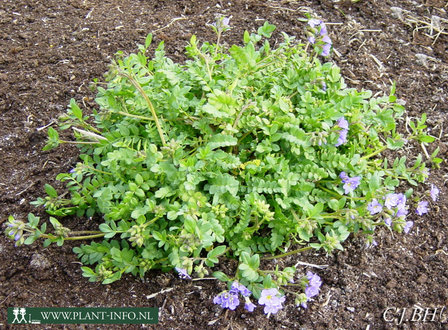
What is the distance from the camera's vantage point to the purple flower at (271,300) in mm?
2252

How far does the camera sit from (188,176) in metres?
2.36

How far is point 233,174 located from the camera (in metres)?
2.67

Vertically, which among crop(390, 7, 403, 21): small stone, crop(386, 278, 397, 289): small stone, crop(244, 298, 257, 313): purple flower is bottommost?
crop(386, 278, 397, 289): small stone

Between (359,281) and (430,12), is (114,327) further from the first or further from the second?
(430,12)

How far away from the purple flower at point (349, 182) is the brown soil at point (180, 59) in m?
0.41

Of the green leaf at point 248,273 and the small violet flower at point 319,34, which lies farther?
the small violet flower at point 319,34

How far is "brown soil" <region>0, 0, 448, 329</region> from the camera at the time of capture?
257 cm

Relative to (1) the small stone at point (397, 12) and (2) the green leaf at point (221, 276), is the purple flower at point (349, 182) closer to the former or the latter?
(2) the green leaf at point (221, 276)

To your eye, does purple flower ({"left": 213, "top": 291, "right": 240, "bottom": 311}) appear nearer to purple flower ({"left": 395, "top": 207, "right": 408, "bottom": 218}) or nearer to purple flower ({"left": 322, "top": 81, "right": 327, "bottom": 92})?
purple flower ({"left": 395, "top": 207, "right": 408, "bottom": 218})

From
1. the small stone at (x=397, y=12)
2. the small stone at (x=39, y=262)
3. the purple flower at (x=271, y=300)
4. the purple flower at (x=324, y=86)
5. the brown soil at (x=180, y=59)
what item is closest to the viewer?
the purple flower at (x=271, y=300)

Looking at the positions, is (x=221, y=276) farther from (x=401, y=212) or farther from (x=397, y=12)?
(x=397, y=12)

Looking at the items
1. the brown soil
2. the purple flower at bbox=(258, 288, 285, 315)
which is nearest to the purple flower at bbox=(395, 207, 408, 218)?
the brown soil

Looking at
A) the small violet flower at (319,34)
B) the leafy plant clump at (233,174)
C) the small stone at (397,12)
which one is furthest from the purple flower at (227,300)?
the small stone at (397,12)

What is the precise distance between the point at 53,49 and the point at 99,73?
1.68ft
